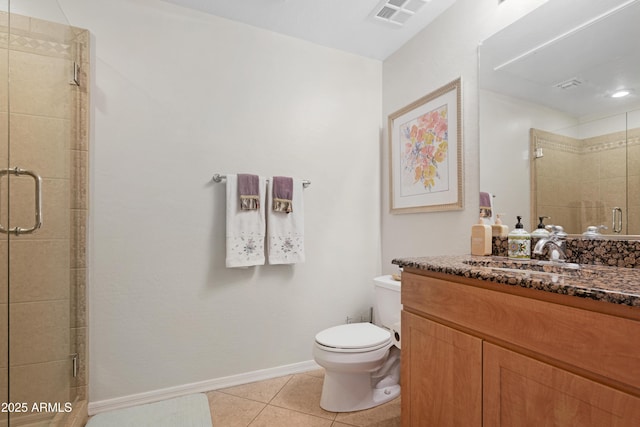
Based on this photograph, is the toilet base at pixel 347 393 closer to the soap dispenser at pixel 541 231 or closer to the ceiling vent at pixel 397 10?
the soap dispenser at pixel 541 231

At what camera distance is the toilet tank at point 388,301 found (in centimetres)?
191

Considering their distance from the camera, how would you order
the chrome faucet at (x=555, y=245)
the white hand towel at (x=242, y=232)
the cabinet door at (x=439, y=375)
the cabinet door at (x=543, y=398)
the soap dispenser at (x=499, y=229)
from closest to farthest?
the cabinet door at (x=543, y=398) → the cabinet door at (x=439, y=375) → the chrome faucet at (x=555, y=245) → the soap dispenser at (x=499, y=229) → the white hand towel at (x=242, y=232)

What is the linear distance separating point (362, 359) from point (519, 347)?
37.7 inches

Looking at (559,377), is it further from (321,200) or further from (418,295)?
(321,200)

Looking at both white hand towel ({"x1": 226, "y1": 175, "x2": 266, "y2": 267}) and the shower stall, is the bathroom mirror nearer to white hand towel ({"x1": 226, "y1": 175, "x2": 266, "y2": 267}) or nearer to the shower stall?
white hand towel ({"x1": 226, "y1": 175, "x2": 266, "y2": 267})

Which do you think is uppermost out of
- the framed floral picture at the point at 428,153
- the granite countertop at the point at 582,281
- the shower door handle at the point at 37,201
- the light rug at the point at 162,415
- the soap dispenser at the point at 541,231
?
the framed floral picture at the point at 428,153

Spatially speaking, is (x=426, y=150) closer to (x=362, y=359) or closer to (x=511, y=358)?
(x=362, y=359)

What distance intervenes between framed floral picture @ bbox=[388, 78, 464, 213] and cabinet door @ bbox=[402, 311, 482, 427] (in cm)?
92

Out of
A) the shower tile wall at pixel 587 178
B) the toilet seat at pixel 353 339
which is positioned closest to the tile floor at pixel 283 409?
the toilet seat at pixel 353 339

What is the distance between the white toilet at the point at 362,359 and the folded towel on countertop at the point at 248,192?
0.88 meters

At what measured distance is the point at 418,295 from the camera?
1.22m

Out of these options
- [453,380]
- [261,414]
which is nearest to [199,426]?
[261,414]

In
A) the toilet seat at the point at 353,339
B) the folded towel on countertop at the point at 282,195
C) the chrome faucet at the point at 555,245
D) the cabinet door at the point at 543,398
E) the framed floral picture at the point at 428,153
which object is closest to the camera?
the cabinet door at the point at 543,398

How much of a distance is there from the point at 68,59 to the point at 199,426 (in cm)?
199
